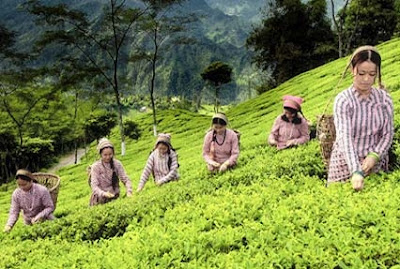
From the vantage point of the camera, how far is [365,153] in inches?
255

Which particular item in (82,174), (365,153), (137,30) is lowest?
(82,174)

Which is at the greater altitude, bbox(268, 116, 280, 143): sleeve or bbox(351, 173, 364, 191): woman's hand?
bbox(268, 116, 280, 143): sleeve

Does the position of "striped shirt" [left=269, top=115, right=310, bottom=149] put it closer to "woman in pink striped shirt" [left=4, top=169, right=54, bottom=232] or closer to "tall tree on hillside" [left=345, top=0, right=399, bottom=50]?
"woman in pink striped shirt" [left=4, top=169, right=54, bottom=232]

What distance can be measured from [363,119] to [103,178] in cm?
679

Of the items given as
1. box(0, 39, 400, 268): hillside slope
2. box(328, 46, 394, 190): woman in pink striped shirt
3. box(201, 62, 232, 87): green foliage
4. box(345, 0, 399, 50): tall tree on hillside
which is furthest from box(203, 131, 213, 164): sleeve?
box(201, 62, 232, 87): green foliage

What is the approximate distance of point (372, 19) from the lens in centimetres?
5694

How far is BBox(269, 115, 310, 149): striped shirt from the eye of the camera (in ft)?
38.0

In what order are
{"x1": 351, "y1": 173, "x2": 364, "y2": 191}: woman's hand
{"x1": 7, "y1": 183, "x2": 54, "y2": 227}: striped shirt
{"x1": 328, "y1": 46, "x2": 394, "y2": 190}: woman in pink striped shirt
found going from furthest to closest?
{"x1": 7, "y1": 183, "x2": 54, "y2": 227}: striped shirt < {"x1": 328, "y1": 46, "x2": 394, "y2": 190}: woman in pink striped shirt < {"x1": 351, "y1": 173, "x2": 364, "y2": 191}: woman's hand

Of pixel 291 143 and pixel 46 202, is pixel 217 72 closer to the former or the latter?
pixel 291 143

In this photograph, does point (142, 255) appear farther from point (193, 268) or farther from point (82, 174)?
point (82, 174)

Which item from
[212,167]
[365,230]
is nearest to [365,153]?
[365,230]

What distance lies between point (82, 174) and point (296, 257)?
30.7m

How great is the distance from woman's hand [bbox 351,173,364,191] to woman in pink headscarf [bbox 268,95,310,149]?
5.34m

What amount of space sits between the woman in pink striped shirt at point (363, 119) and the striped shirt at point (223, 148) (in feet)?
13.9
